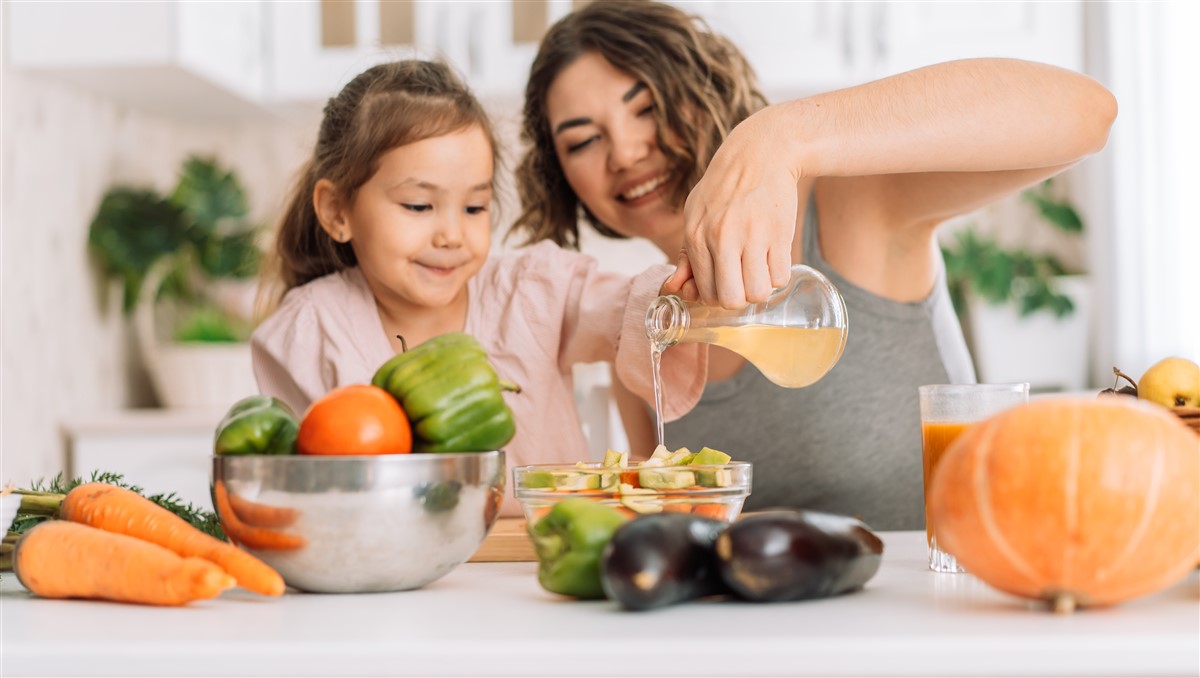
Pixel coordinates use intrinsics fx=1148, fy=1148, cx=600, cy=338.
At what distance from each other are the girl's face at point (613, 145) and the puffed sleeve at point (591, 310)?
0.38 feet

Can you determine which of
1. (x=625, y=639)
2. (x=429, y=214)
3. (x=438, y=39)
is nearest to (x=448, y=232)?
(x=429, y=214)

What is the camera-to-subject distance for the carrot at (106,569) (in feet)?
2.47

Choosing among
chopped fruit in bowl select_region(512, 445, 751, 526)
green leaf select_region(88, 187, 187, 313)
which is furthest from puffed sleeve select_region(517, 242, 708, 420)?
green leaf select_region(88, 187, 187, 313)

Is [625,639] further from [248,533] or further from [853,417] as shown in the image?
[853,417]

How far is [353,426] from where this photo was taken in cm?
79

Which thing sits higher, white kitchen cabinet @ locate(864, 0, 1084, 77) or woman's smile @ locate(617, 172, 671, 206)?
white kitchen cabinet @ locate(864, 0, 1084, 77)

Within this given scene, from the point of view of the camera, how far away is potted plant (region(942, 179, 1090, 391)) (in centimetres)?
313

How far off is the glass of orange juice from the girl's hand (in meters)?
0.20

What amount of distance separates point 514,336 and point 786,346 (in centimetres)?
71

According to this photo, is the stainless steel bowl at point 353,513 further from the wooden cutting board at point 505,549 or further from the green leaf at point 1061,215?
the green leaf at point 1061,215

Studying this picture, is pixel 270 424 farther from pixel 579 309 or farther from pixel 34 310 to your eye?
pixel 34 310

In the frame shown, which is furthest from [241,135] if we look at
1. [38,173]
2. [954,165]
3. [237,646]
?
[237,646]

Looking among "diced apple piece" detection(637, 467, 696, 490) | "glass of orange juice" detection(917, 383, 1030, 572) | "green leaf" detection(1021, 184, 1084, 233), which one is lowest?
"diced apple piece" detection(637, 467, 696, 490)

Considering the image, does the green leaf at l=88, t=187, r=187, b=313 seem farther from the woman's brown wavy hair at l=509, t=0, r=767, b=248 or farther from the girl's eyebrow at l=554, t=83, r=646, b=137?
the girl's eyebrow at l=554, t=83, r=646, b=137
